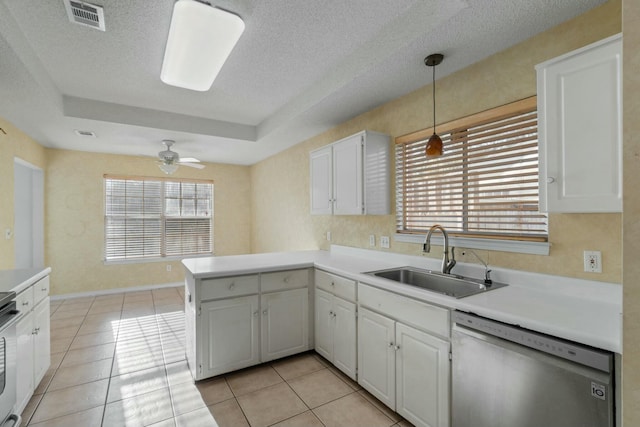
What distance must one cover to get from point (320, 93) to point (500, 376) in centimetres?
255

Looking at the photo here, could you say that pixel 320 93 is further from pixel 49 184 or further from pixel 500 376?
pixel 49 184

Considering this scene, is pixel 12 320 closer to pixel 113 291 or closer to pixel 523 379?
pixel 523 379

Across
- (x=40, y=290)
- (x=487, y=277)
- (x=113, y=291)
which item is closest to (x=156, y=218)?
(x=113, y=291)

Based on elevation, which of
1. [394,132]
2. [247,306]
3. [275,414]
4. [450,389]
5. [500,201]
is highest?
[394,132]

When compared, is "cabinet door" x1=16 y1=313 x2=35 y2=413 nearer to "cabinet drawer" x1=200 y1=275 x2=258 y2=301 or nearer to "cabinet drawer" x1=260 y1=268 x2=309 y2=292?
"cabinet drawer" x1=200 y1=275 x2=258 y2=301

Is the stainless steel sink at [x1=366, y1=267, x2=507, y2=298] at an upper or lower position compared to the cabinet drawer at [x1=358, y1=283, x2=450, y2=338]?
upper

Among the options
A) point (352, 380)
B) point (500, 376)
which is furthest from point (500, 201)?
point (352, 380)

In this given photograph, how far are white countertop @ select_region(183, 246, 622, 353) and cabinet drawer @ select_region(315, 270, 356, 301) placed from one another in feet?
0.21

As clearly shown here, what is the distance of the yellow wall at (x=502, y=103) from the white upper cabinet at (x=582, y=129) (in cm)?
34

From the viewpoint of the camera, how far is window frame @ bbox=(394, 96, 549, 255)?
1.89 metres

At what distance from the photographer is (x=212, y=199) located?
20.2ft

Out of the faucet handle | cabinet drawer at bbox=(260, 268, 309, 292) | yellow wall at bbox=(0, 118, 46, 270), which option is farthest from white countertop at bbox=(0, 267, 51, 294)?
the faucet handle

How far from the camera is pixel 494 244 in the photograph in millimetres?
2072

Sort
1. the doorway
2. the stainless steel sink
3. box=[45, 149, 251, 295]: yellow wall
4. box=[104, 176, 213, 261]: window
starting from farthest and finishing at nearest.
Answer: box=[104, 176, 213, 261]: window
box=[45, 149, 251, 295]: yellow wall
the doorway
the stainless steel sink
